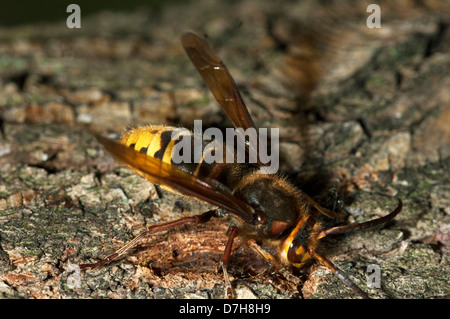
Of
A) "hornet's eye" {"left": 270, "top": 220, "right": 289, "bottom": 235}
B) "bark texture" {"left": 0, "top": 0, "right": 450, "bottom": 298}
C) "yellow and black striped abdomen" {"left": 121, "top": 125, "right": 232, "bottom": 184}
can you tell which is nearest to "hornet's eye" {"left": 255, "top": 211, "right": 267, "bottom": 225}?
"hornet's eye" {"left": 270, "top": 220, "right": 289, "bottom": 235}

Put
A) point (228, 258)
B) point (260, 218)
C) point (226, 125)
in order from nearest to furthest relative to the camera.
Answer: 1. point (228, 258)
2. point (260, 218)
3. point (226, 125)

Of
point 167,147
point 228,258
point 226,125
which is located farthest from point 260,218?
point 226,125

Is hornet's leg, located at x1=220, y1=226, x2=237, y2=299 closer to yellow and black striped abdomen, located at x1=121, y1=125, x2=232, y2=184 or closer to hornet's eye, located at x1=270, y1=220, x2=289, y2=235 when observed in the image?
hornet's eye, located at x1=270, y1=220, x2=289, y2=235

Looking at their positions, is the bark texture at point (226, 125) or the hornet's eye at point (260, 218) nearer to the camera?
the bark texture at point (226, 125)

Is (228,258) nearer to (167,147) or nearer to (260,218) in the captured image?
(260,218)

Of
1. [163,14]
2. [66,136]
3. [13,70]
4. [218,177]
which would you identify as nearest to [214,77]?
[218,177]

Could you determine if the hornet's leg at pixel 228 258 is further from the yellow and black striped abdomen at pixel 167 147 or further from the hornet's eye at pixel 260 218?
the yellow and black striped abdomen at pixel 167 147

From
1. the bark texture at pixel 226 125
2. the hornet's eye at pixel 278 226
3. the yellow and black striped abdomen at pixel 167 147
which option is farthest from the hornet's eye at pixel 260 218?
the yellow and black striped abdomen at pixel 167 147

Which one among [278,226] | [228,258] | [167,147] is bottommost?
[228,258]
